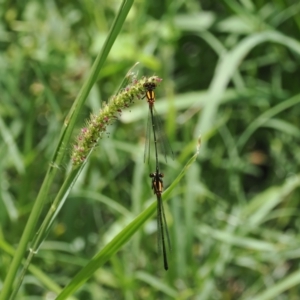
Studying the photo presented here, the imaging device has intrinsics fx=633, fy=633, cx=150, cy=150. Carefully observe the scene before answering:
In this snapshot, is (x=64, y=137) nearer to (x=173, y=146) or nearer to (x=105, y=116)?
(x=105, y=116)

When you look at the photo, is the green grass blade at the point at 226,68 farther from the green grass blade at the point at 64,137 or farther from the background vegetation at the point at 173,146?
the green grass blade at the point at 64,137

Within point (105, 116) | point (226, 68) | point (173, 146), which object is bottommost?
point (105, 116)

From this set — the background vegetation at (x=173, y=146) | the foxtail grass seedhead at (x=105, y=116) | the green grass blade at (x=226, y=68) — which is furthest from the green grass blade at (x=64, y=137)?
the green grass blade at (x=226, y=68)

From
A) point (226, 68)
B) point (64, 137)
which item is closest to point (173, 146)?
point (226, 68)

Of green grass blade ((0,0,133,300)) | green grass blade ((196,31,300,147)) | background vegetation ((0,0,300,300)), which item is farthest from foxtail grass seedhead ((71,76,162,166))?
green grass blade ((196,31,300,147))

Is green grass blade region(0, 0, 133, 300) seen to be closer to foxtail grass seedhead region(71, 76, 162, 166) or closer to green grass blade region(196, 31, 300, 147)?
foxtail grass seedhead region(71, 76, 162, 166)
